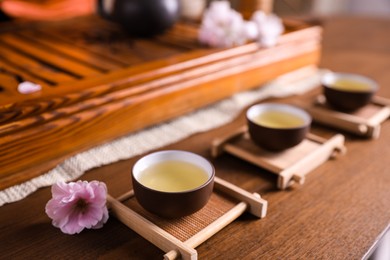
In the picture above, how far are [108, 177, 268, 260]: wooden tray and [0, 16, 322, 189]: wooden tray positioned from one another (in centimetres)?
22

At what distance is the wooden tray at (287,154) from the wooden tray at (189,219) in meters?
0.11

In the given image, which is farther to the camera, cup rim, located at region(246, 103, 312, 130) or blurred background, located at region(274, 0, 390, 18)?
blurred background, located at region(274, 0, 390, 18)

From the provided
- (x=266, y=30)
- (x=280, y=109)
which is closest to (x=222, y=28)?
(x=266, y=30)

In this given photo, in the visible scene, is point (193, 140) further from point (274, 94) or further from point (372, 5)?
point (372, 5)

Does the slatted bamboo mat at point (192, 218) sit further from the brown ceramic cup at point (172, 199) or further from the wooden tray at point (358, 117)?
the wooden tray at point (358, 117)

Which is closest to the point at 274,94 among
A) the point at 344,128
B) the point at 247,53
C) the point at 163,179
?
the point at 247,53

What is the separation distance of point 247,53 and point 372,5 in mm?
2749

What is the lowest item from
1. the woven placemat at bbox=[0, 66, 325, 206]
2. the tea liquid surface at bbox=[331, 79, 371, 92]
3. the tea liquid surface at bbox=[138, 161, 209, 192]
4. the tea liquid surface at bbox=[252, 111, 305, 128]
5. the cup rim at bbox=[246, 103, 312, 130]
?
the woven placemat at bbox=[0, 66, 325, 206]

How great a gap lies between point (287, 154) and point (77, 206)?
448 millimetres

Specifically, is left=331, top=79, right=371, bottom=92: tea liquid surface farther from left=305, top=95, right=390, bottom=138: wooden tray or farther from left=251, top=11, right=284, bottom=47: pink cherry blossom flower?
left=251, top=11, right=284, bottom=47: pink cherry blossom flower

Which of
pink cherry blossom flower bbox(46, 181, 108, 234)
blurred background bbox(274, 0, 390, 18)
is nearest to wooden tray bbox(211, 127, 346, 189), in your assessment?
pink cherry blossom flower bbox(46, 181, 108, 234)

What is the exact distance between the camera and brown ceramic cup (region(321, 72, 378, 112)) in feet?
3.45

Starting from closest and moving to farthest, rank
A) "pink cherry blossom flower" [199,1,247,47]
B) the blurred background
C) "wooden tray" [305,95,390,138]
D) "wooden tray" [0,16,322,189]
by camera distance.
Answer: "wooden tray" [0,16,322,189], "wooden tray" [305,95,390,138], "pink cherry blossom flower" [199,1,247,47], the blurred background

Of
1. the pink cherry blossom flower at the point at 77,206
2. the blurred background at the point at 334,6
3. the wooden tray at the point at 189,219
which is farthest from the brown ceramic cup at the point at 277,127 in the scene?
the blurred background at the point at 334,6
